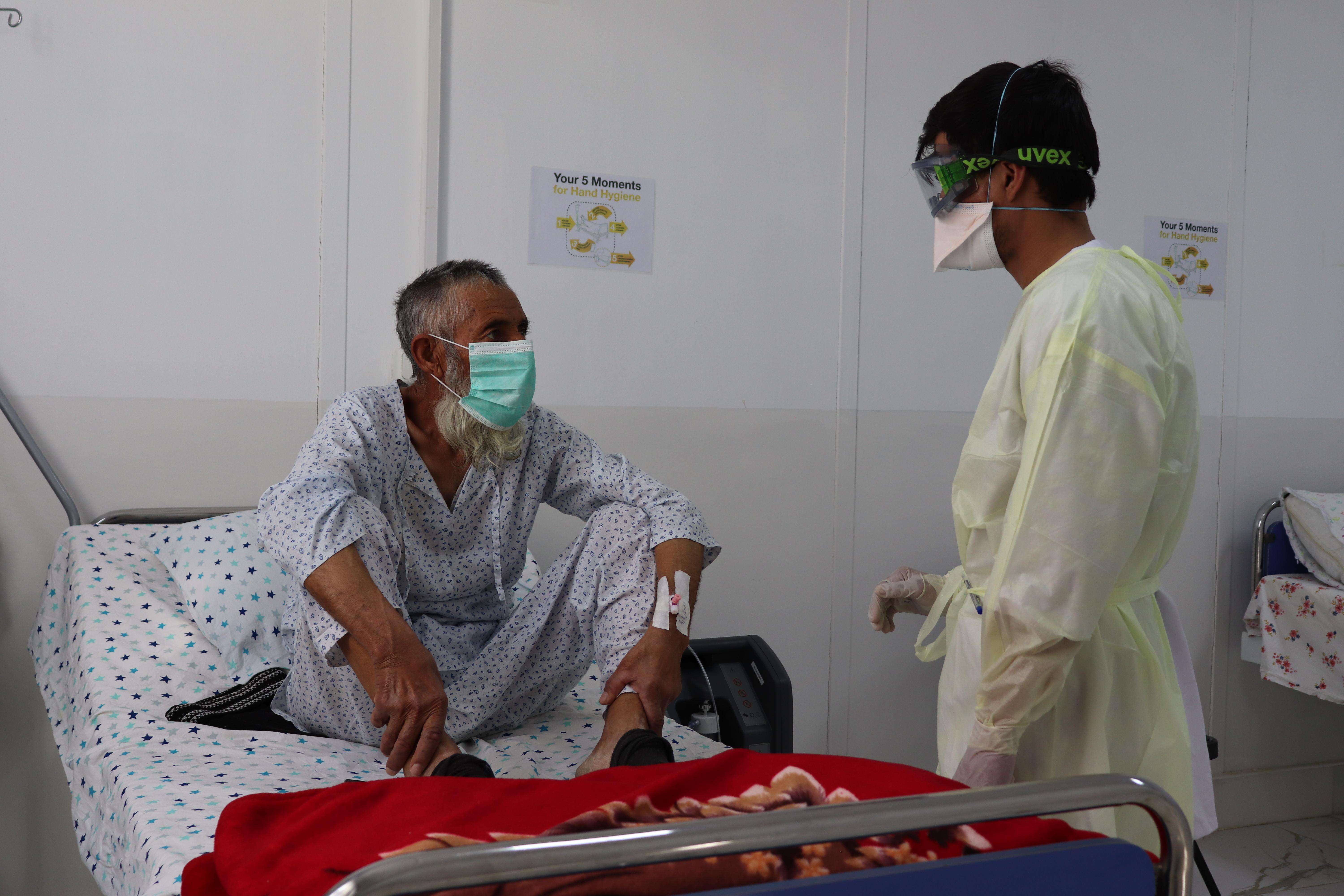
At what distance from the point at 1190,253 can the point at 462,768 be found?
322 centimetres

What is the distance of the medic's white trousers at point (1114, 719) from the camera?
1486mm

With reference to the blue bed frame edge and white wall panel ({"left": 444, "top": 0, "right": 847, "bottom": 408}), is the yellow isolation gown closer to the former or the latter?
the blue bed frame edge

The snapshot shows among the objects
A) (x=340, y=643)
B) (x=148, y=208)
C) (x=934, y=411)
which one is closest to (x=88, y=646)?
(x=340, y=643)

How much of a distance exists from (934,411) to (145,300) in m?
2.34

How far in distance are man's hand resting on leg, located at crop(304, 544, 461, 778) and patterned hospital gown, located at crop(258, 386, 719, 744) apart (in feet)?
0.17

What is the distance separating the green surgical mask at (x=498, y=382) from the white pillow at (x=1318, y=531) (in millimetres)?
2690

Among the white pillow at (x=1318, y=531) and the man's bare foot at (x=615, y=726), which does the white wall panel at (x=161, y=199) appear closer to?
the man's bare foot at (x=615, y=726)

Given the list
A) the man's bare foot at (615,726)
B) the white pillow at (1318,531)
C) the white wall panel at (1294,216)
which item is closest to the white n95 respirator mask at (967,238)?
the man's bare foot at (615,726)

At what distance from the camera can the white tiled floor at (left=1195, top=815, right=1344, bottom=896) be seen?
9.75 ft

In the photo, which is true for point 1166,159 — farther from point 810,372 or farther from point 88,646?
point 88,646

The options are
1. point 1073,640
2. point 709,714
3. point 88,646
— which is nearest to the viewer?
point 1073,640

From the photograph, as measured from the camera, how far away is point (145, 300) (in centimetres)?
246

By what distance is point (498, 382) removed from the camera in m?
1.99

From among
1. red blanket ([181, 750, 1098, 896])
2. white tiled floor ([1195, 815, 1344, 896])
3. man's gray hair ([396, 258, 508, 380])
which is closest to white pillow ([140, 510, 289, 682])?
man's gray hair ([396, 258, 508, 380])
